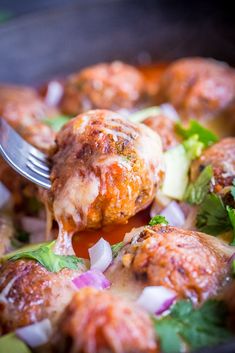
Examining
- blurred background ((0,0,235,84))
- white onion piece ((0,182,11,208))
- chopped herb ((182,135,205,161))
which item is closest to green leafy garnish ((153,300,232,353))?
chopped herb ((182,135,205,161))

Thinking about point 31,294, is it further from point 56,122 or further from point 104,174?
point 56,122

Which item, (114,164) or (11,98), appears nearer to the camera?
(114,164)

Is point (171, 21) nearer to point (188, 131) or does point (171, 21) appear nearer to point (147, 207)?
point (188, 131)

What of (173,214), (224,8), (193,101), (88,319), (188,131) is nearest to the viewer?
(88,319)

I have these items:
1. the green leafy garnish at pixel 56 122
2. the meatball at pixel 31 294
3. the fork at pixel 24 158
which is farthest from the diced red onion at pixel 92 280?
the green leafy garnish at pixel 56 122

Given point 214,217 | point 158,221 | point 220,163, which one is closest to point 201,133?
point 220,163

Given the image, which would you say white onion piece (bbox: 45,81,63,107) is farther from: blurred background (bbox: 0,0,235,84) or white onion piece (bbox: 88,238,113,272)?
white onion piece (bbox: 88,238,113,272)

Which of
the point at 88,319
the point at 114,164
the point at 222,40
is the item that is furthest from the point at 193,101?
the point at 88,319
